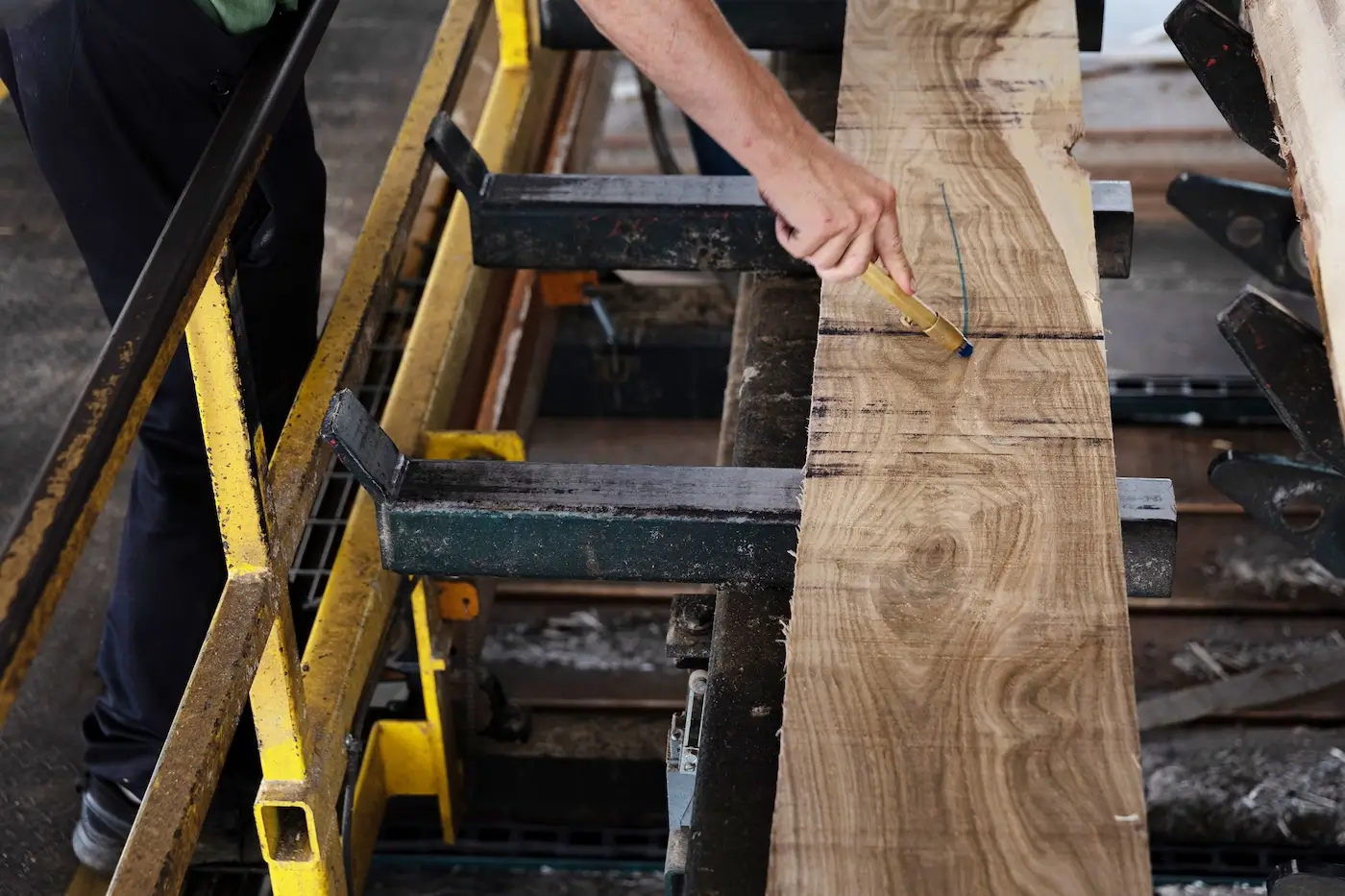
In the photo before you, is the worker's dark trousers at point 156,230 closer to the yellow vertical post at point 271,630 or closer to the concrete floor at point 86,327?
the concrete floor at point 86,327

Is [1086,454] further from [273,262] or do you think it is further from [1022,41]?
[273,262]

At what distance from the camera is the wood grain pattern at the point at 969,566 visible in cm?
130

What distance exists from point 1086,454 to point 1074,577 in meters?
0.21

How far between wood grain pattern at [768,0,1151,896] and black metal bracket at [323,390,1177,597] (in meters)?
0.19

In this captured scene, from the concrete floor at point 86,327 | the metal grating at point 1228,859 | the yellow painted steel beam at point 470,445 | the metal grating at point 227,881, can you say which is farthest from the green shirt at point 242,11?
the metal grating at point 1228,859

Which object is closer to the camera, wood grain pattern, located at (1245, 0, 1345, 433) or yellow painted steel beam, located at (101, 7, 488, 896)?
wood grain pattern, located at (1245, 0, 1345, 433)

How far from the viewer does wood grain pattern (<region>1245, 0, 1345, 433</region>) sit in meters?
1.65

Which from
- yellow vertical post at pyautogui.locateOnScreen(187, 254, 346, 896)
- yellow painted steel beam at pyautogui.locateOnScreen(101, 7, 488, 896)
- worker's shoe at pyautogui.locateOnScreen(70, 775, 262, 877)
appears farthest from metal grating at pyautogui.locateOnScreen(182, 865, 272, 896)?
yellow painted steel beam at pyautogui.locateOnScreen(101, 7, 488, 896)

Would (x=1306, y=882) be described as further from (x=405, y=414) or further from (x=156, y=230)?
(x=156, y=230)

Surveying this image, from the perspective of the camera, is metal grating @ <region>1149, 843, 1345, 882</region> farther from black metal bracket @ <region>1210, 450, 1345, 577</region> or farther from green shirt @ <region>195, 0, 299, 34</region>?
green shirt @ <region>195, 0, 299, 34</region>

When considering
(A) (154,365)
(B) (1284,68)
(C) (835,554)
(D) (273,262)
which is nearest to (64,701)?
(D) (273,262)

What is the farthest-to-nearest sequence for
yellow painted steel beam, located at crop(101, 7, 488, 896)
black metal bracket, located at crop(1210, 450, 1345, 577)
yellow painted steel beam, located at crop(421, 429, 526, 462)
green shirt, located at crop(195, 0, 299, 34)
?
black metal bracket, located at crop(1210, 450, 1345, 577) → yellow painted steel beam, located at crop(421, 429, 526, 462) → green shirt, located at crop(195, 0, 299, 34) → yellow painted steel beam, located at crop(101, 7, 488, 896)

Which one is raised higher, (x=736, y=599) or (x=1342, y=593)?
(x=1342, y=593)

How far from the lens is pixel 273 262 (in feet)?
A: 8.06
